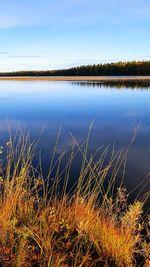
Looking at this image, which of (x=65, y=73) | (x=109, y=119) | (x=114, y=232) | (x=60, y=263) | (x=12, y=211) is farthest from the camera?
(x=65, y=73)

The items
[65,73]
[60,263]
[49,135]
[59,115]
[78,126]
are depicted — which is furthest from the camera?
[65,73]

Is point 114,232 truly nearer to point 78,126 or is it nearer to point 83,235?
point 83,235

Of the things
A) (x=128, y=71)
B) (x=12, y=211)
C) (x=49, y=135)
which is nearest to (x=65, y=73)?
(x=128, y=71)

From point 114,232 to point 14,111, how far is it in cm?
1653

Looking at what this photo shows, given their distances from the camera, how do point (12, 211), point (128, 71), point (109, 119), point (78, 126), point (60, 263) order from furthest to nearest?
1. point (128, 71)
2. point (109, 119)
3. point (78, 126)
4. point (12, 211)
5. point (60, 263)

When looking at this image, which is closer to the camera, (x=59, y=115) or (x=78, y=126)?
(x=78, y=126)

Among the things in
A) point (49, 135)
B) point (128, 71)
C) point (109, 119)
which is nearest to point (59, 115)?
point (109, 119)

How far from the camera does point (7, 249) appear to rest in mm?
3527

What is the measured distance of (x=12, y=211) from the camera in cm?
428

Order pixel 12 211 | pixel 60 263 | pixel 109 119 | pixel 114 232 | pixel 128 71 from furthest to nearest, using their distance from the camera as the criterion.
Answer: pixel 128 71 < pixel 109 119 < pixel 12 211 < pixel 114 232 < pixel 60 263

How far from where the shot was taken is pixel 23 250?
137 inches

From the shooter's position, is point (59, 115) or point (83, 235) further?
point (59, 115)

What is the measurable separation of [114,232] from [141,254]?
380mm

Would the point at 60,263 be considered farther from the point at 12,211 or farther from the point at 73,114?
the point at 73,114
